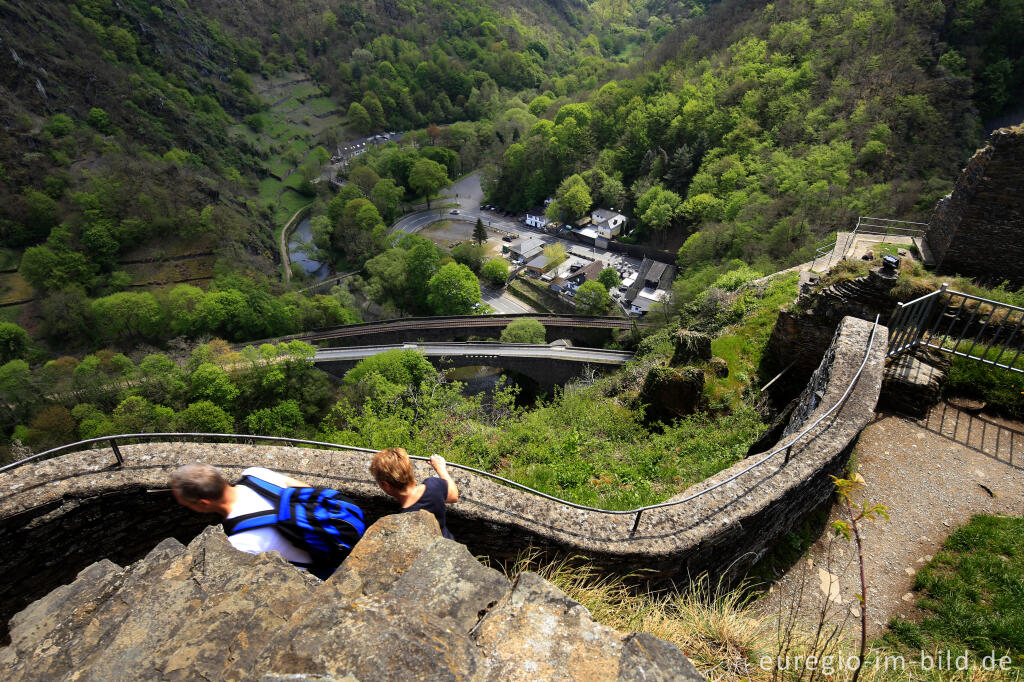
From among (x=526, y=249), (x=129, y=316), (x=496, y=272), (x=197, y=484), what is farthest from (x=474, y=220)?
(x=197, y=484)

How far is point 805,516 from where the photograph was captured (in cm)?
520

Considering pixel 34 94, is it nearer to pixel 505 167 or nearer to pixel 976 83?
pixel 505 167

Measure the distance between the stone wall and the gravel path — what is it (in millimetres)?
9055

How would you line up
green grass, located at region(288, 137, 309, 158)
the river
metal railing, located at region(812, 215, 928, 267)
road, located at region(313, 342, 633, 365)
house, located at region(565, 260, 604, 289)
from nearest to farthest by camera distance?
metal railing, located at region(812, 215, 928, 267)
road, located at region(313, 342, 633, 365)
house, located at region(565, 260, 604, 289)
the river
green grass, located at region(288, 137, 309, 158)

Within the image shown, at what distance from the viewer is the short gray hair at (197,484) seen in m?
3.17

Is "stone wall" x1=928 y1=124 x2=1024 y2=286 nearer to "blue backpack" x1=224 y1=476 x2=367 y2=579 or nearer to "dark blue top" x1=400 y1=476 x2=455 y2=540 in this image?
"dark blue top" x1=400 y1=476 x2=455 y2=540

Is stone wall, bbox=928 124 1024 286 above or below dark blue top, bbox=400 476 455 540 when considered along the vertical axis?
above

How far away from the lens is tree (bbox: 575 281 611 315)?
3816 centimetres

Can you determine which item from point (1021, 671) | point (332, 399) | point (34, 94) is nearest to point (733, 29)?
point (332, 399)

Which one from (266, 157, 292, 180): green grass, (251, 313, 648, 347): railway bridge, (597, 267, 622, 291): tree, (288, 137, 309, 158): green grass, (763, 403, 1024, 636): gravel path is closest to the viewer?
(763, 403, 1024, 636): gravel path

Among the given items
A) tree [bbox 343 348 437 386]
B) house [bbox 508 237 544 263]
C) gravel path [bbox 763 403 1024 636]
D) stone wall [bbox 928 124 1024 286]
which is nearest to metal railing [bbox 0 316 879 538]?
gravel path [bbox 763 403 1024 636]

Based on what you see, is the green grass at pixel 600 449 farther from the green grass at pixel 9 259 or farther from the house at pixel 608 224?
the green grass at pixel 9 259

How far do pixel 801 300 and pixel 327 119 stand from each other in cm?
9376

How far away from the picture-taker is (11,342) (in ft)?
108
